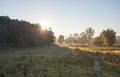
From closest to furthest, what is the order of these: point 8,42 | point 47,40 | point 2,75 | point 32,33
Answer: point 2,75 → point 8,42 → point 32,33 → point 47,40

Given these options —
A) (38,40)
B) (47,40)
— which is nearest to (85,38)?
(47,40)

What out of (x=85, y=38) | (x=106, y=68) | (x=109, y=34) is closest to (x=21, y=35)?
(x=109, y=34)

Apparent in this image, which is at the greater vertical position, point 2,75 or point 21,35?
point 21,35

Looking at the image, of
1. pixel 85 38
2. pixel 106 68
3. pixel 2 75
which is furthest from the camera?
pixel 85 38

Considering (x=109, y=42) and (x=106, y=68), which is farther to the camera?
(x=109, y=42)

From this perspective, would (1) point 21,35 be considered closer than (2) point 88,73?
No

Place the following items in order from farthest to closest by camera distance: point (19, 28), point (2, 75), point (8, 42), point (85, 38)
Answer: point (85, 38) → point (19, 28) → point (8, 42) → point (2, 75)

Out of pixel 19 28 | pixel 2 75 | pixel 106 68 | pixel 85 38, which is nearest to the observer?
pixel 2 75

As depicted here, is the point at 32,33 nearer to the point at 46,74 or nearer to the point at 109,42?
the point at 109,42

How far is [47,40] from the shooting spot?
109 meters

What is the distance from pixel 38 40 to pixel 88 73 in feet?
238

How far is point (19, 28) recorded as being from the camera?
8569 centimetres

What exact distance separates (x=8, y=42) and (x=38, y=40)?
18850 mm

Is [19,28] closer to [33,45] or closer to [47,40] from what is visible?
[33,45]
